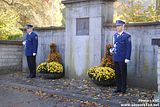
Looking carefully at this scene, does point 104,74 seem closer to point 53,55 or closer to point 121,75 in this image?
point 121,75

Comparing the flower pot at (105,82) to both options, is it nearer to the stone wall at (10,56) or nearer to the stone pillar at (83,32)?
the stone pillar at (83,32)

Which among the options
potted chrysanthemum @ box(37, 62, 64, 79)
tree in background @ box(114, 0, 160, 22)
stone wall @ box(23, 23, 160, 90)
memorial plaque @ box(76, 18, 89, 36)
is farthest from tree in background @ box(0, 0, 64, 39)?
stone wall @ box(23, 23, 160, 90)

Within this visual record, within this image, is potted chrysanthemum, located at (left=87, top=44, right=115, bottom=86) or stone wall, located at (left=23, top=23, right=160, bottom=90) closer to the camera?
stone wall, located at (left=23, top=23, right=160, bottom=90)

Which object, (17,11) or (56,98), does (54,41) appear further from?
(17,11)

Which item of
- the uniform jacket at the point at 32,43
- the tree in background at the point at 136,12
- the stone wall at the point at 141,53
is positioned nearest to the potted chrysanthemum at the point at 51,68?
the uniform jacket at the point at 32,43

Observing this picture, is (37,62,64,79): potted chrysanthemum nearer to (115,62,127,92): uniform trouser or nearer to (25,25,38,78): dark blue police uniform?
(25,25,38,78): dark blue police uniform

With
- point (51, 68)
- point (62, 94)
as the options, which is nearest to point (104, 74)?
point (62, 94)

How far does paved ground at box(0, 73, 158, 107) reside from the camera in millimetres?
7527

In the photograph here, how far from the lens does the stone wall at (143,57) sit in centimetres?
882

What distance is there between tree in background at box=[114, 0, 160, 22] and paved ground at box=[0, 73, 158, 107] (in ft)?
15.7

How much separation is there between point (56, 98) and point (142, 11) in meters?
7.47

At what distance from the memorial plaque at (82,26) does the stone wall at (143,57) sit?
1.46 m

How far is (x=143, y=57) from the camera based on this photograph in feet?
29.7

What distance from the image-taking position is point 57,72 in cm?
1072
